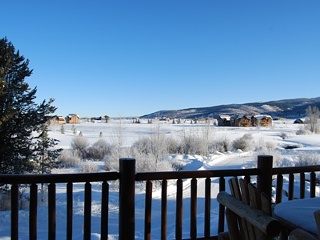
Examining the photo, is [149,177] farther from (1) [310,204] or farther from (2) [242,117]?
(2) [242,117]

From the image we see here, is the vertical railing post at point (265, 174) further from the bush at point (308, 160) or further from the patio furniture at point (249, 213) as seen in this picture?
the bush at point (308, 160)

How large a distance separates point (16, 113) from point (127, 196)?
27.8 feet

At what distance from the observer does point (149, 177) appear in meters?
3.16

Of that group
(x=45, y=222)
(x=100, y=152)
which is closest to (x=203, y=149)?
(x=100, y=152)

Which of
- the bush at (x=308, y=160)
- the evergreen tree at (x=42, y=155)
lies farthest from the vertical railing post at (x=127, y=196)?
the bush at (x=308, y=160)

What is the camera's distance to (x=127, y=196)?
3.06 meters

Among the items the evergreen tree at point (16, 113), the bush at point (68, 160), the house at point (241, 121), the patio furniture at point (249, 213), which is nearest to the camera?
the patio furniture at point (249, 213)

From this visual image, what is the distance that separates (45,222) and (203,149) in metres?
13.4

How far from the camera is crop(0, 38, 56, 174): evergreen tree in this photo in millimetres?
10141

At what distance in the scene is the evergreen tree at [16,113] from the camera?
10.1 m

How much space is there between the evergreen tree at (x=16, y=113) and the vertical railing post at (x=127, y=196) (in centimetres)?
803

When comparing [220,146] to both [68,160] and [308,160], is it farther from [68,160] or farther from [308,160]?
[68,160]

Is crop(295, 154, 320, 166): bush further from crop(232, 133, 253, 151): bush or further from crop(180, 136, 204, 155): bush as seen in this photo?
crop(232, 133, 253, 151): bush

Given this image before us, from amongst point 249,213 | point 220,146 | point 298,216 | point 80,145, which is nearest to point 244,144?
point 220,146
